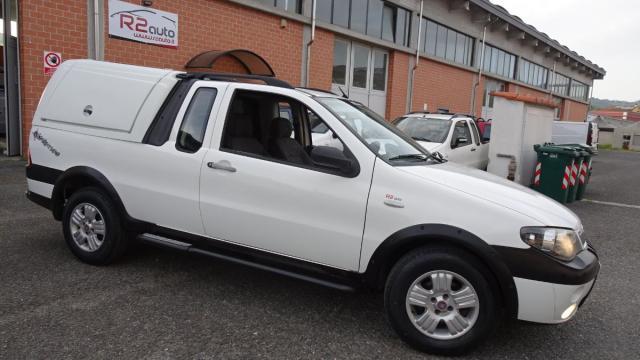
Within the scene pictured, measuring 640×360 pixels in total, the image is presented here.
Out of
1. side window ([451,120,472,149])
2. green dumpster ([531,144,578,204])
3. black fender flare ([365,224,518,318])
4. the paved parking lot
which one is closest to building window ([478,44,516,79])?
A: side window ([451,120,472,149])

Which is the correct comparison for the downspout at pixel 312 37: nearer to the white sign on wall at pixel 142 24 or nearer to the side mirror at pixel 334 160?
the white sign on wall at pixel 142 24

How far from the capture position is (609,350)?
11.3 feet

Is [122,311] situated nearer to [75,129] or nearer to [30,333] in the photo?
[30,333]

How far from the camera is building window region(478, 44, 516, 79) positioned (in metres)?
26.4

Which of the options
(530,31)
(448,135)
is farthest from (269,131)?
Result: (530,31)

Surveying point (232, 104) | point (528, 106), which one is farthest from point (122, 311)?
point (528, 106)

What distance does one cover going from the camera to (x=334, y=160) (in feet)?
11.2

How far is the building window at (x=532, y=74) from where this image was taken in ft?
103

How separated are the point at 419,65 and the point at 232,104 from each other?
17.9 metres

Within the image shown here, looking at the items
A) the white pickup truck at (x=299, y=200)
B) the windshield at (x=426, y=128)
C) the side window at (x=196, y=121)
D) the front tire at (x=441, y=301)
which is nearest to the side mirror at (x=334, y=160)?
the white pickup truck at (x=299, y=200)

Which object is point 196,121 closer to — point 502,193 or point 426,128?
point 502,193

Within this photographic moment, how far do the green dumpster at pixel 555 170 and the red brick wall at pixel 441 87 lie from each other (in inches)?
449

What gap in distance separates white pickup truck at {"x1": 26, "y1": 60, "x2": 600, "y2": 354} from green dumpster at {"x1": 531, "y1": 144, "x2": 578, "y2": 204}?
258 inches

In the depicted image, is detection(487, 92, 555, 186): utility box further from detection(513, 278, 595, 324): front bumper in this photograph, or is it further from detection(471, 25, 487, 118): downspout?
detection(471, 25, 487, 118): downspout
